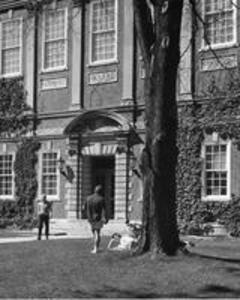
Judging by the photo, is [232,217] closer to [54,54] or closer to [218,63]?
[218,63]

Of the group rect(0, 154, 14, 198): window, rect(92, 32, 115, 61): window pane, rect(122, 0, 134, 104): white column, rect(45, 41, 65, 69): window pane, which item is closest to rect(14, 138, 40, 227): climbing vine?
rect(0, 154, 14, 198): window

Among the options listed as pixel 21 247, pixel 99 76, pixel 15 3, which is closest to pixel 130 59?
pixel 99 76

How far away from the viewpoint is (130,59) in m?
30.3

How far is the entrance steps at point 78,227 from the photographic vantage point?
28641 mm

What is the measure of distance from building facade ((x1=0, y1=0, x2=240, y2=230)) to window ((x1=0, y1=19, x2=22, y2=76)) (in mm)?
46

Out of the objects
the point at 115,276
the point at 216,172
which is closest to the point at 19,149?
the point at 216,172

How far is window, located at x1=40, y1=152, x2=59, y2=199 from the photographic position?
3256 cm

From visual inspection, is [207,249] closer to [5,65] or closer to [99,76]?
[99,76]

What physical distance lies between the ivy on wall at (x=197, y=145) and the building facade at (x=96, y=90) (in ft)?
0.88

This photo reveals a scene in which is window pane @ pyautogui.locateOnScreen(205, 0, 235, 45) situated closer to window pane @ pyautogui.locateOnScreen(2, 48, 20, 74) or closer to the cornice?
the cornice

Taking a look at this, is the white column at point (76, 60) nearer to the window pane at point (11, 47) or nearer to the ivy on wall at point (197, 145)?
the window pane at point (11, 47)

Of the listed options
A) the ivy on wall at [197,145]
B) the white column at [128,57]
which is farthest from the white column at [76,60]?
the ivy on wall at [197,145]

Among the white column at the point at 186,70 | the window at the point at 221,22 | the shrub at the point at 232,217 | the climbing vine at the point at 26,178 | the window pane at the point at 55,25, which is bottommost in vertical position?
the shrub at the point at 232,217

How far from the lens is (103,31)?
31438 millimetres
